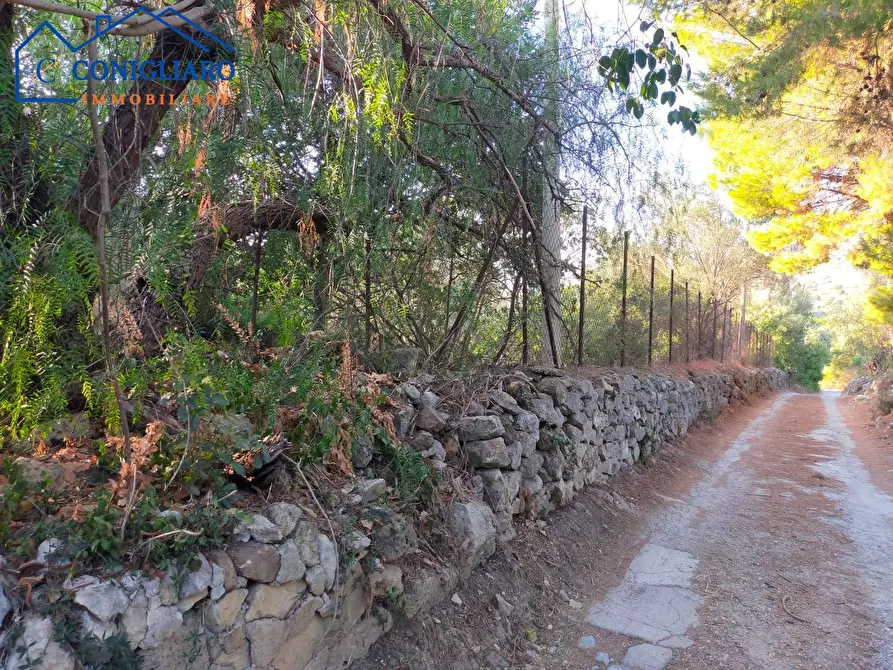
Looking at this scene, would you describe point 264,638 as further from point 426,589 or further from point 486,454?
point 486,454

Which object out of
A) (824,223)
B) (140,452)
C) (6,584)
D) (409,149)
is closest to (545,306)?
(409,149)

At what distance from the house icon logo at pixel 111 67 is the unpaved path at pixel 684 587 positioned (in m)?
3.19

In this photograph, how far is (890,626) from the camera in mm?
3891

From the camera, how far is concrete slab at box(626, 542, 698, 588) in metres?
4.64

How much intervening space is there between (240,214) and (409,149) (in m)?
1.42

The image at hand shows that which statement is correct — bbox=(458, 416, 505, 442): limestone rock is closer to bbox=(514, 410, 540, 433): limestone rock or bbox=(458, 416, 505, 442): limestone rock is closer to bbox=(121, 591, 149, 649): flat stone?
bbox=(514, 410, 540, 433): limestone rock

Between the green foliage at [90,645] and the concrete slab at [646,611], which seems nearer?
the green foliage at [90,645]

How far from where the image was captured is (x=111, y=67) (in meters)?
3.06

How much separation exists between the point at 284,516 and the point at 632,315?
9149 mm

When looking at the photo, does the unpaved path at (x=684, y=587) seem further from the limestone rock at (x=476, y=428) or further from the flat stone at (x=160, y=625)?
the flat stone at (x=160, y=625)

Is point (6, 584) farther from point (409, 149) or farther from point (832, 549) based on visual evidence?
point (832, 549)

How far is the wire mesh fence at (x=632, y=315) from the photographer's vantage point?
8.38m

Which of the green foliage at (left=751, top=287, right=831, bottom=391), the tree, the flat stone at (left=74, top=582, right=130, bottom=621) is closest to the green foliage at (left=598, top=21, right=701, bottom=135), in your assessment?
the tree

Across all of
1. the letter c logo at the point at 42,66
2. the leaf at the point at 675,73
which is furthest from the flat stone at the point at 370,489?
the leaf at the point at 675,73
